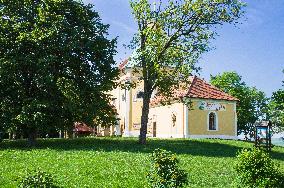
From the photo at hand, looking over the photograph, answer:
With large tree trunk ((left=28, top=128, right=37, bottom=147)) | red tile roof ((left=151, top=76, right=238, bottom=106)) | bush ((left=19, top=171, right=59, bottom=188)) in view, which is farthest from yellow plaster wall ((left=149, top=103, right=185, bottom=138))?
bush ((left=19, top=171, right=59, bottom=188))

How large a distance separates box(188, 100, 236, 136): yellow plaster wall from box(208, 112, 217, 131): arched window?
0.44 m

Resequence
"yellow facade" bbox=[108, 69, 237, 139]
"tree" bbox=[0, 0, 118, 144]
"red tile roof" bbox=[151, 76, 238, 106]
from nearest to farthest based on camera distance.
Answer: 1. "tree" bbox=[0, 0, 118, 144]
2. "red tile roof" bbox=[151, 76, 238, 106]
3. "yellow facade" bbox=[108, 69, 237, 139]

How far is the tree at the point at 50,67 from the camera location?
98.5 feet

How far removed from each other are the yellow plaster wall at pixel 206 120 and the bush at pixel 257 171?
3341 cm

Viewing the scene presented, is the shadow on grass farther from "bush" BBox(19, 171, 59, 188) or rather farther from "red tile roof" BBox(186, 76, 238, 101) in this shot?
"bush" BBox(19, 171, 59, 188)

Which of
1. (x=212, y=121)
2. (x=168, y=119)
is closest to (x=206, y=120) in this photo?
(x=212, y=121)

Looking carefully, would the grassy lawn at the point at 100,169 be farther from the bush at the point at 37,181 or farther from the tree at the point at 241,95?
the tree at the point at 241,95

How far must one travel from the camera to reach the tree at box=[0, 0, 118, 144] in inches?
1182

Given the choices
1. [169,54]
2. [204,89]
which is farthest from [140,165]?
[204,89]

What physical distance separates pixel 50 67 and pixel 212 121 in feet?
79.7

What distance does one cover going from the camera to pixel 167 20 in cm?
3531

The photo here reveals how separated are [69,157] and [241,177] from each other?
1159 cm

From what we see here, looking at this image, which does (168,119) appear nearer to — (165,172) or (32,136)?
(32,136)

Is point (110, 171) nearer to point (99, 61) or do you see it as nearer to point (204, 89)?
point (99, 61)
